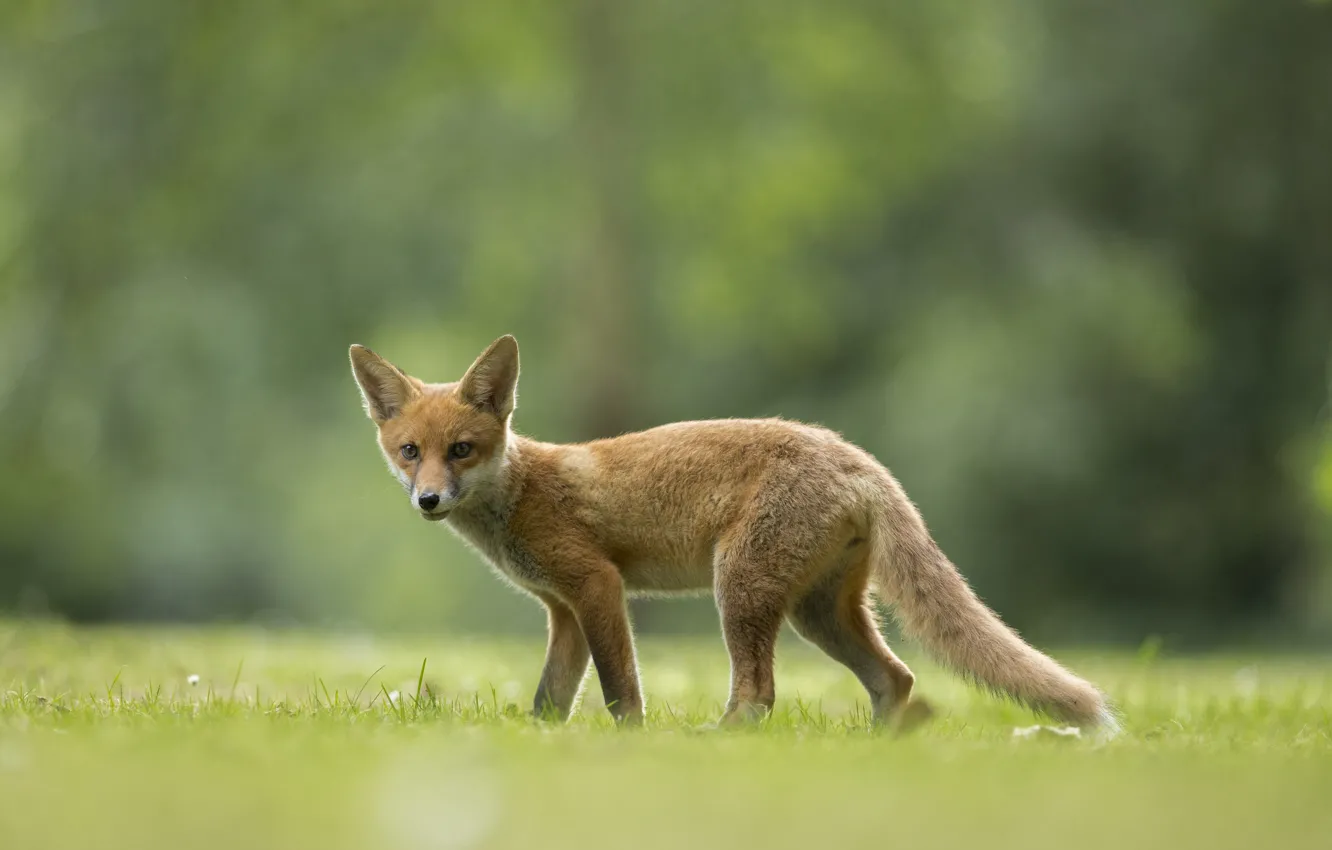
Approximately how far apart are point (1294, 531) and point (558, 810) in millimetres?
15994

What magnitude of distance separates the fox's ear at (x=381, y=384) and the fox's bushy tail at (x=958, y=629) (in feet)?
6.95

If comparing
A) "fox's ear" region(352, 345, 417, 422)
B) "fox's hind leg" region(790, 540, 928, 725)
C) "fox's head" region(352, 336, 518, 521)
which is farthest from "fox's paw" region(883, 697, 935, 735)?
"fox's ear" region(352, 345, 417, 422)

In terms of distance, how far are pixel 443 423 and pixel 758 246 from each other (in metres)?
9.58

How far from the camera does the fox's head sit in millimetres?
5535

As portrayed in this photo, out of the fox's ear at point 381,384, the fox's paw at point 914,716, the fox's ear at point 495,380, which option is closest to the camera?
the fox's paw at point 914,716

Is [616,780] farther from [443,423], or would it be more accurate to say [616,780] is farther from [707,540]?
[443,423]

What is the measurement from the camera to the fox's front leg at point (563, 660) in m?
5.64

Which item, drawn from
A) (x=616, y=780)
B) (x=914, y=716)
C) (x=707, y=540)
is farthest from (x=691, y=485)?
(x=616, y=780)

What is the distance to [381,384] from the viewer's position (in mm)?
5977

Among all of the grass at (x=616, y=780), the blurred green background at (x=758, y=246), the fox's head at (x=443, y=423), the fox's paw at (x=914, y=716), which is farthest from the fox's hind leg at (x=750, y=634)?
the blurred green background at (x=758, y=246)

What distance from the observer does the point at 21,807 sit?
2.99 metres

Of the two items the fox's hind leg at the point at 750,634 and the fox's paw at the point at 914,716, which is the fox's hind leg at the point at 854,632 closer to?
the fox's hind leg at the point at 750,634

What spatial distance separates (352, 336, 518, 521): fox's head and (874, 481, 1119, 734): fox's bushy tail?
5.42ft

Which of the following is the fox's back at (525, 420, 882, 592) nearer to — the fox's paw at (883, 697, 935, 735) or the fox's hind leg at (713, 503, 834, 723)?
the fox's hind leg at (713, 503, 834, 723)
